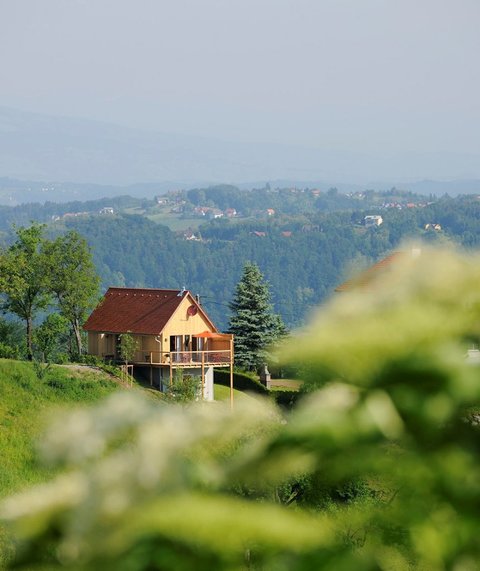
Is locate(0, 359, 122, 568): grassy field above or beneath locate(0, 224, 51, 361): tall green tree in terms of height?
beneath

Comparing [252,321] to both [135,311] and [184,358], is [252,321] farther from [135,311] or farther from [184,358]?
[184,358]

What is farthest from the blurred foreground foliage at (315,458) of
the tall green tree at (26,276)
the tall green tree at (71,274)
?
the tall green tree at (71,274)

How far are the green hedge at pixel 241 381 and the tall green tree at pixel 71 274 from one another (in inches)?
235

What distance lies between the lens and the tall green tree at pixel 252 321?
5197 cm

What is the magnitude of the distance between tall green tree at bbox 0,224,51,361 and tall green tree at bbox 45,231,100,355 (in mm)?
436

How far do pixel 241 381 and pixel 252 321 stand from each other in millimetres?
9930

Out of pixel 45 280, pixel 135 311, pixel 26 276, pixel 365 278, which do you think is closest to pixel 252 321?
pixel 135 311

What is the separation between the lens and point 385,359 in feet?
3.10

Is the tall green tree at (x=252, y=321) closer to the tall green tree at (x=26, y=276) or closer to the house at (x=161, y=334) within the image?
the house at (x=161, y=334)

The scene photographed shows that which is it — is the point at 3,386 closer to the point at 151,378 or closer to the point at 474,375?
the point at 151,378

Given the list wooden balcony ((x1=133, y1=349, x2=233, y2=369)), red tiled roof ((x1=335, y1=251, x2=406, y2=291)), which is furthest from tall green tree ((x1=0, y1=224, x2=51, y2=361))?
red tiled roof ((x1=335, y1=251, x2=406, y2=291))

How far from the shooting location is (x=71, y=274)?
4269 cm

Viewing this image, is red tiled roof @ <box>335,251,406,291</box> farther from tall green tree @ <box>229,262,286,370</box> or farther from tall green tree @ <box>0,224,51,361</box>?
tall green tree @ <box>229,262,286,370</box>

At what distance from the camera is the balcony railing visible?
38375 mm
